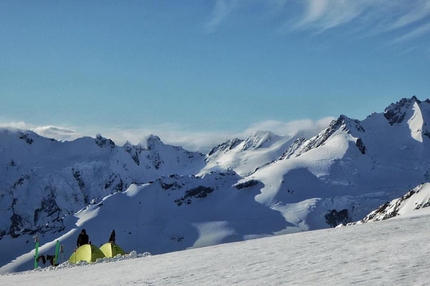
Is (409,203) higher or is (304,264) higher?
(304,264)

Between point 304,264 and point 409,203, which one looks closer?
point 304,264

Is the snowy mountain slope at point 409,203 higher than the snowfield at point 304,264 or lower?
lower

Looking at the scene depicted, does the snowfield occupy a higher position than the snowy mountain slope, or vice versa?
the snowfield

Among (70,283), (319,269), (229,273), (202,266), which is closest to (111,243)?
(70,283)

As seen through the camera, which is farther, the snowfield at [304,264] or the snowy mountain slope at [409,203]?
the snowy mountain slope at [409,203]

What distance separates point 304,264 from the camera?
1639 centimetres

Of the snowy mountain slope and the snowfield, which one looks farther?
the snowy mountain slope

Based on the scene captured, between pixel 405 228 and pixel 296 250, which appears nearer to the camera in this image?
pixel 296 250

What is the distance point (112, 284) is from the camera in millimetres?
18406

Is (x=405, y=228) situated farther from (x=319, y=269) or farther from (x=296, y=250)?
(x=319, y=269)

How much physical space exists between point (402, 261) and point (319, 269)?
191 centimetres

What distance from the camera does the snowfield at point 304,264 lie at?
13.5m

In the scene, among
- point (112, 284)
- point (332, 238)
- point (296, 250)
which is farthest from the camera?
point (332, 238)

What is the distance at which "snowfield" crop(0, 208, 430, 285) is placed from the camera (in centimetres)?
1351
